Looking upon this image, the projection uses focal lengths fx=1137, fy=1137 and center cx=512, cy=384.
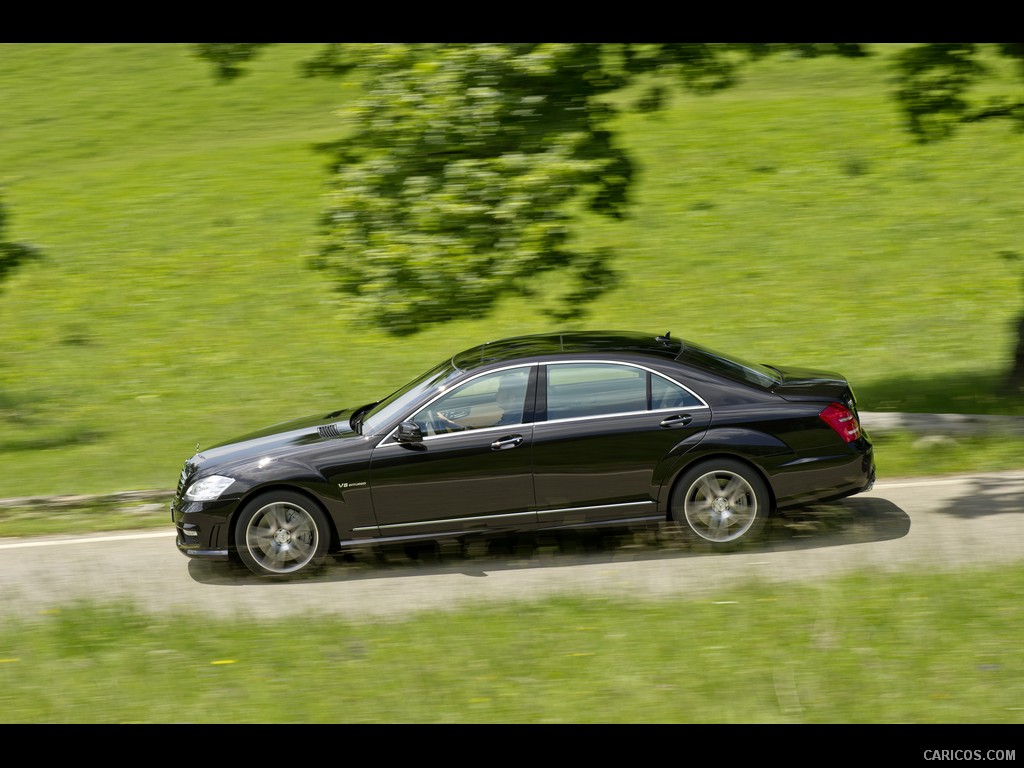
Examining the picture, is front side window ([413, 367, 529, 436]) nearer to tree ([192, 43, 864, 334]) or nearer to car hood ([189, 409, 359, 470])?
car hood ([189, 409, 359, 470])

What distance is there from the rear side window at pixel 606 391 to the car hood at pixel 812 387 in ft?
2.38

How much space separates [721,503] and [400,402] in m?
2.44

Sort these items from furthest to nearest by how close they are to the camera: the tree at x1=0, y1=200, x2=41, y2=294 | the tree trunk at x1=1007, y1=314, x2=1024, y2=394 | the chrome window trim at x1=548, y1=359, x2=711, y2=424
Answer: the tree at x1=0, y1=200, x2=41, y2=294 → the tree trunk at x1=1007, y1=314, x2=1024, y2=394 → the chrome window trim at x1=548, y1=359, x2=711, y2=424

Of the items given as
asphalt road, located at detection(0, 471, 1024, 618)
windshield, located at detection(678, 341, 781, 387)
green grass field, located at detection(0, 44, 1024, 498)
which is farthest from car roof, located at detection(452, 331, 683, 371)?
green grass field, located at detection(0, 44, 1024, 498)

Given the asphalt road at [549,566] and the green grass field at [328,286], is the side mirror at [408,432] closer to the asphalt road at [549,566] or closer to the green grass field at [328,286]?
the asphalt road at [549,566]

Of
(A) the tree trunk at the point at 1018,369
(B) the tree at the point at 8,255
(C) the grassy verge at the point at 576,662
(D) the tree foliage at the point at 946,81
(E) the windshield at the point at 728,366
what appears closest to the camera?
(C) the grassy verge at the point at 576,662

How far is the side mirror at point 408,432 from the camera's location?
7934mm

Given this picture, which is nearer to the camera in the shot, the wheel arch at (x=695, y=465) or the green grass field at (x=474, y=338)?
the green grass field at (x=474, y=338)

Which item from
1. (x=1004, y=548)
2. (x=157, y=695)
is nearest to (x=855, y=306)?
(x=1004, y=548)

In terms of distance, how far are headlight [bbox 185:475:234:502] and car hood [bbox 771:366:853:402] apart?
3.99 meters

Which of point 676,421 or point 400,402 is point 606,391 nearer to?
point 676,421

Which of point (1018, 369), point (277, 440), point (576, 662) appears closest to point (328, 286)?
point (277, 440)

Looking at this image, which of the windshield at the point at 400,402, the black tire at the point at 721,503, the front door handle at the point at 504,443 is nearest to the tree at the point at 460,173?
the windshield at the point at 400,402

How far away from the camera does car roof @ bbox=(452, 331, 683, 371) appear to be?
834 centimetres
